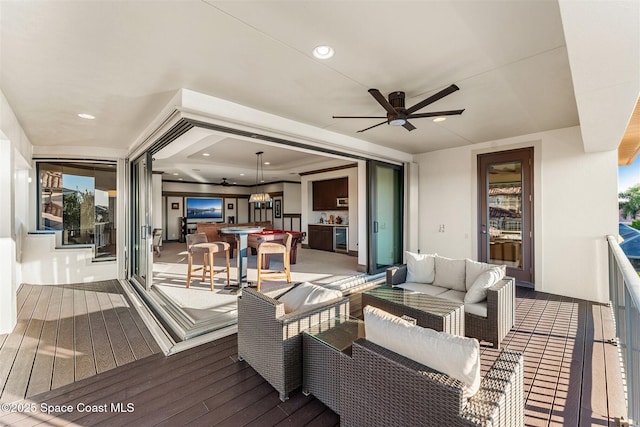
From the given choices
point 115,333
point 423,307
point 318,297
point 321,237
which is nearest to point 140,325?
point 115,333

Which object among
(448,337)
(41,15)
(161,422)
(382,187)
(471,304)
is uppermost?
(41,15)

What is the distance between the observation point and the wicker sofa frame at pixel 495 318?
2.64 m

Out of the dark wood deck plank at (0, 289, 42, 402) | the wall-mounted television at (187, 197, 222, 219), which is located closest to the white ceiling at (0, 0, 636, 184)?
the dark wood deck plank at (0, 289, 42, 402)

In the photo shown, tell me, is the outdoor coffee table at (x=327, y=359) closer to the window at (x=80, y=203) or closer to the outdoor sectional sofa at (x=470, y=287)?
the outdoor sectional sofa at (x=470, y=287)

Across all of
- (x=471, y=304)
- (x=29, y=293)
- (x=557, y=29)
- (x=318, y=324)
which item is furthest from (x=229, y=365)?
(x=29, y=293)

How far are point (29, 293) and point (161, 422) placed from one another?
4.59 m

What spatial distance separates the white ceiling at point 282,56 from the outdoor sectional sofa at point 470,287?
2.00m

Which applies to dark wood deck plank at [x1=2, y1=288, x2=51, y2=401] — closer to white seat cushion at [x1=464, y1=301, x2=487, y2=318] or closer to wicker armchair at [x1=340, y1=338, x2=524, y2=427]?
wicker armchair at [x1=340, y1=338, x2=524, y2=427]

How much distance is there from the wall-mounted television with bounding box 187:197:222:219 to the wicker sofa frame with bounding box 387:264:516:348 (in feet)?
38.9

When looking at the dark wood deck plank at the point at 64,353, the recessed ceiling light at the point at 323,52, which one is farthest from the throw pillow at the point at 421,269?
the dark wood deck plank at the point at 64,353

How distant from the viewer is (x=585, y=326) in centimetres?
319

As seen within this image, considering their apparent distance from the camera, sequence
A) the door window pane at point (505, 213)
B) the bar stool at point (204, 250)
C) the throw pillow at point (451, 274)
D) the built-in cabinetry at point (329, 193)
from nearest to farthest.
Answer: the throw pillow at point (451, 274)
the bar stool at point (204, 250)
the door window pane at point (505, 213)
the built-in cabinetry at point (329, 193)

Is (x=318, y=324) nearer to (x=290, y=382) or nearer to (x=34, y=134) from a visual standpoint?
(x=290, y=382)

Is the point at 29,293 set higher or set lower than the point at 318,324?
lower
